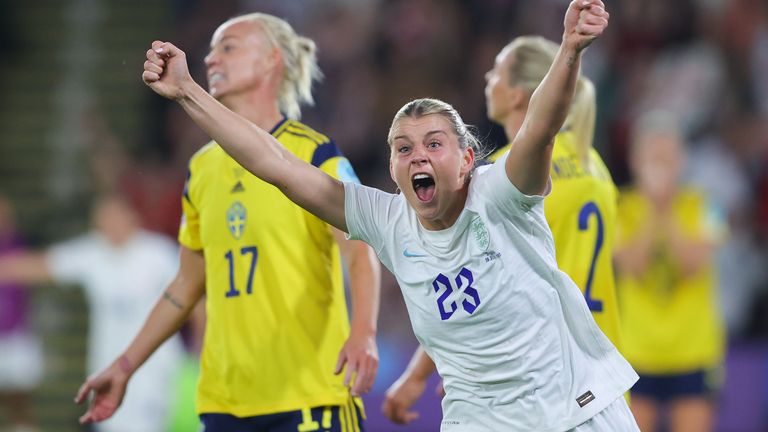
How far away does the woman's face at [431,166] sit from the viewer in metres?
3.80

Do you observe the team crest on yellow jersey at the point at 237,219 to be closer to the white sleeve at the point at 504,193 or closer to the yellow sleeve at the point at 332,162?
the yellow sleeve at the point at 332,162

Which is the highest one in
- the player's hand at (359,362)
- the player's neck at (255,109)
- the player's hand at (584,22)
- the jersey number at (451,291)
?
the player's neck at (255,109)

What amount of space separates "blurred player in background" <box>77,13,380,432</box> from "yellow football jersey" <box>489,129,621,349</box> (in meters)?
0.78

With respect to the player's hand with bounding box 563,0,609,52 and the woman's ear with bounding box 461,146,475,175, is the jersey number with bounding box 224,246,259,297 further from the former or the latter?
the player's hand with bounding box 563,0,609,52

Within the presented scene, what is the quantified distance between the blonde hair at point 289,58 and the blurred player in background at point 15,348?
19.8 ft

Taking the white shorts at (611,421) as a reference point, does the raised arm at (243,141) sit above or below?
above

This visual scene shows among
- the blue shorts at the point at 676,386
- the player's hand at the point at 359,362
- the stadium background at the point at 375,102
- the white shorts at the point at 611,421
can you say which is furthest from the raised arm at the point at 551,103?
the stadium background at the point at 375,102

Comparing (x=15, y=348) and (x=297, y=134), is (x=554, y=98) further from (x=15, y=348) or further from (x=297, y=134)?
(x=15, y=348)

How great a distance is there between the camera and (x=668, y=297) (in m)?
7.66

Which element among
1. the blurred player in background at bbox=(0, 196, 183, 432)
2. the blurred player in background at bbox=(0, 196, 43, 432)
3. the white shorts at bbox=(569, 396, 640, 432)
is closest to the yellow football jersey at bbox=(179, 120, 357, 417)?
the white shorts at bbox=(569, 396, 640, 432)

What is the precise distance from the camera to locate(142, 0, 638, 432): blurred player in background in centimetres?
378

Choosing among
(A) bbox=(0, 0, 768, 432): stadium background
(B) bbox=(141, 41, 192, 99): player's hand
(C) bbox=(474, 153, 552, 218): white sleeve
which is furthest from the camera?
(A) bbox=(0, 0, 768, 432): stadium background

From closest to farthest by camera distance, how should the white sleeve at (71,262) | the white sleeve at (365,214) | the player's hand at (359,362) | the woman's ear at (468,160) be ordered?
1. the woman's ear at (468,160)
2. the white sleeve at (365,214)
3. the player's hand at (359,362)
4. the white sleeve at (71,262)

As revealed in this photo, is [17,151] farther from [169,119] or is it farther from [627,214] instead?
[627,214]
